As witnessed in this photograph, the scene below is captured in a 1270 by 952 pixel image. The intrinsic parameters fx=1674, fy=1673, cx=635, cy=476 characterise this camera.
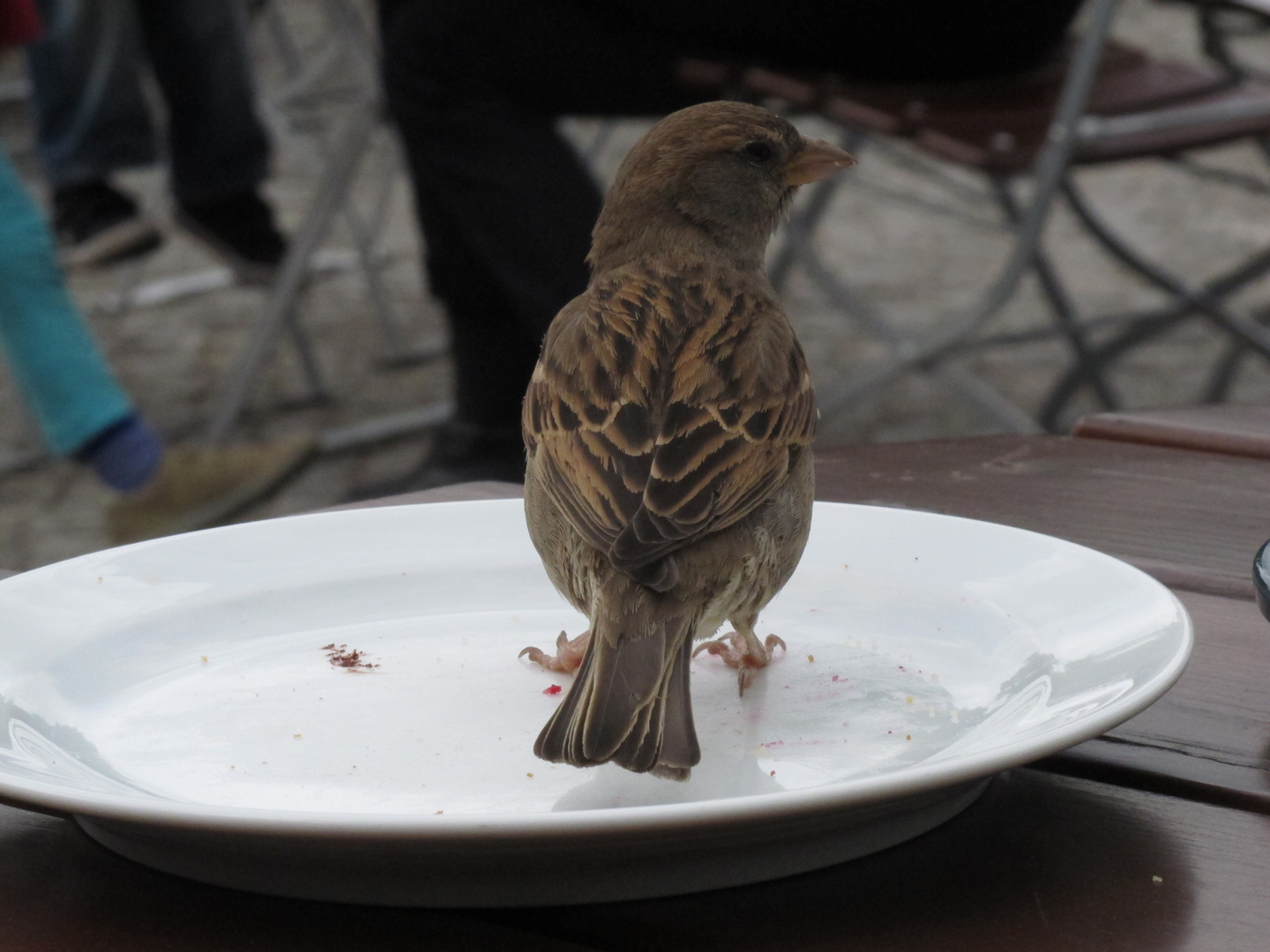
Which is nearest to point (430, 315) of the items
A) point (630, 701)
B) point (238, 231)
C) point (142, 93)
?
point (238, 231)

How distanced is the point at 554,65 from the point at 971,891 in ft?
12.2

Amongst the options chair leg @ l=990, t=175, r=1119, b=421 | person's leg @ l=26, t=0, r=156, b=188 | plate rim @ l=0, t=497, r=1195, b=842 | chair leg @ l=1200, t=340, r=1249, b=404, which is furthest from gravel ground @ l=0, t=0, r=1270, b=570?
plate rim @ l=0, t=497, r=1195, b=842

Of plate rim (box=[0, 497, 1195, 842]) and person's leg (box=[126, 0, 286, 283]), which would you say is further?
person's leg (box=[126, 0, 286, 283])

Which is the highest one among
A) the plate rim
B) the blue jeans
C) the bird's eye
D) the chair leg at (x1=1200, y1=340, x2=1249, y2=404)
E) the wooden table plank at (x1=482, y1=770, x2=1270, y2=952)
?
the plate rim

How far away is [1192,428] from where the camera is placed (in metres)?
2.36

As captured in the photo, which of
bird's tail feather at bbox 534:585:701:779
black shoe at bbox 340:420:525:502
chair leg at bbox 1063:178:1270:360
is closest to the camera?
bird's tail feather at bbox 534:585:701:779

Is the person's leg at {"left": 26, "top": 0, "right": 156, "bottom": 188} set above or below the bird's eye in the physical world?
below

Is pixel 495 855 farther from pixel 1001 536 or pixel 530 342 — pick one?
pixel 530 342

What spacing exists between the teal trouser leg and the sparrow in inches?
99.9

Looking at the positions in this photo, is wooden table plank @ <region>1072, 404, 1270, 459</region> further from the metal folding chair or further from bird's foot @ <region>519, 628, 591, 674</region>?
the metal folding chair

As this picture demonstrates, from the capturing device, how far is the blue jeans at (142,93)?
5.73 meters

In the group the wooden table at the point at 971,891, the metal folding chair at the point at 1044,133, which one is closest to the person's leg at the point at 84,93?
the metal folding chair at the point at 1044,133

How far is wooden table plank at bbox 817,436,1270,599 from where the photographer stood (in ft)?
6.25

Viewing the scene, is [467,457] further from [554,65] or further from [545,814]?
[545,814]
